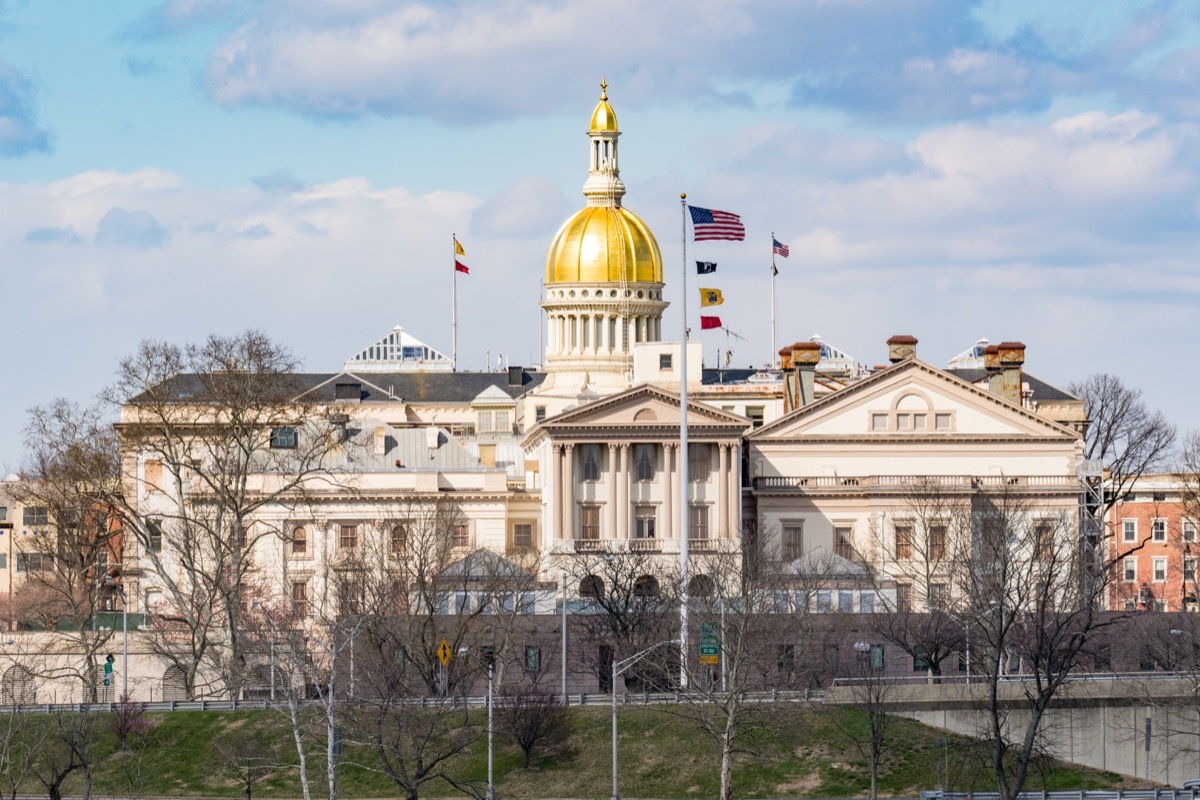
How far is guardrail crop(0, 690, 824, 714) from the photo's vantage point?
11650 centimetres

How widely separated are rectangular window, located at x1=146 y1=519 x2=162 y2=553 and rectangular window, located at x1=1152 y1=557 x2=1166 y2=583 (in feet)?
196

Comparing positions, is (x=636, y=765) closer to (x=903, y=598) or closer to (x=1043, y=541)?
(x=903, y=598)

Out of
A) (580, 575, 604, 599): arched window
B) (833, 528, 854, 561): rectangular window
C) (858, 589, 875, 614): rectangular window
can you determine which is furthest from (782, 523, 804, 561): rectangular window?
(858, 589, 875, 614): rectangular window

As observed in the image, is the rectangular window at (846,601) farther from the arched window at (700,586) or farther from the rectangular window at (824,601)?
the arched window at (700,586)

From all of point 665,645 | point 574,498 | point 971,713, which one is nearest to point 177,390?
point 574,498

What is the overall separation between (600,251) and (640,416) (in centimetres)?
3337

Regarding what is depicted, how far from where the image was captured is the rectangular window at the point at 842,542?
16012 centimetres

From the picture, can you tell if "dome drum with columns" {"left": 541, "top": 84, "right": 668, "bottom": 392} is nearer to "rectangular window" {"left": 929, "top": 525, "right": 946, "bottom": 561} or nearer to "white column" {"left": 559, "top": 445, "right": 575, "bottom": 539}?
"white column" {"left": 559, "top": 445, "right": 575, "bottom": 539}

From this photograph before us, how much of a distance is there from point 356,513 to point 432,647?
34.1 metres

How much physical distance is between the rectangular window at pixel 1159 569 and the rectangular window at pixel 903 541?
111 ft

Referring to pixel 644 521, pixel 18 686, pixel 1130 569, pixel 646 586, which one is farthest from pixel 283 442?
pixel 1130 569

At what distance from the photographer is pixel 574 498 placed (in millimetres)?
159375

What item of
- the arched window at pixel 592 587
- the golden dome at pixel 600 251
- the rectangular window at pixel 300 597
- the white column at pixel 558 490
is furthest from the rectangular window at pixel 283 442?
the golden dome at pixel 600 251

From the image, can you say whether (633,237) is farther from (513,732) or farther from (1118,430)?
(513,732)
